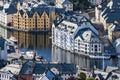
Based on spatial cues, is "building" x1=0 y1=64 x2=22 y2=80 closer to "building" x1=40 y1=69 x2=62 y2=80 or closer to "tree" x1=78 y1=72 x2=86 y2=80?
"building" x1=40 y1=69 x2=62 y2=80

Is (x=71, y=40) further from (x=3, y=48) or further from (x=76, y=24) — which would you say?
(x=3, y=48)

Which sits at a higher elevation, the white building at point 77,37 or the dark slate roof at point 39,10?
the dark slate roof at point 39,10

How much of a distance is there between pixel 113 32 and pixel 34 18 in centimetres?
425

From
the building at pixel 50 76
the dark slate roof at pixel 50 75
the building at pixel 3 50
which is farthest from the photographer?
the building at pixel 3 50

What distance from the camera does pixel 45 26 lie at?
24047mm

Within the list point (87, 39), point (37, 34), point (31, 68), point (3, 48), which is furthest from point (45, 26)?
point (31, 68)

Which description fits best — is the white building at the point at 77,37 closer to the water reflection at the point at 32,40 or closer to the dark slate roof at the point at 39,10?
the water reflection at the point at 32,40

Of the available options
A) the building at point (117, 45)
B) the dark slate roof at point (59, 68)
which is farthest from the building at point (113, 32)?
the dark slate roof at point (59, 68)

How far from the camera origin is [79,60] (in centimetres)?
1877

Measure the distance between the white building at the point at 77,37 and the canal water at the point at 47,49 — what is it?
23cm

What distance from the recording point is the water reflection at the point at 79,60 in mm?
18141

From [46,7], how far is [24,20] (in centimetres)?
95

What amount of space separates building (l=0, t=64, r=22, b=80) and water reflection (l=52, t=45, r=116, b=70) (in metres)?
2.12

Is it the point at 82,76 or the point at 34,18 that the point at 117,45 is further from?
the point at 34,18
